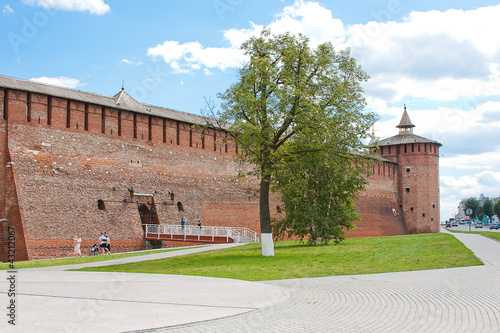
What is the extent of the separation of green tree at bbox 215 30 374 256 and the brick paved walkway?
700 centimetres

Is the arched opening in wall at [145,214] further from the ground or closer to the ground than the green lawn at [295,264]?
further from the ground

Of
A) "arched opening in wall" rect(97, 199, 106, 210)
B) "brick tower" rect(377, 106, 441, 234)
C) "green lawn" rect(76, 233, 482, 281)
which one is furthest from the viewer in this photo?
"brick tower" rect(377, 106, 441, 234)

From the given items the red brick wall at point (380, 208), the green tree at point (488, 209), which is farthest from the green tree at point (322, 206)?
the green tree at point (488, 209)

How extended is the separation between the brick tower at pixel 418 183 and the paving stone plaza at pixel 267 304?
126ft

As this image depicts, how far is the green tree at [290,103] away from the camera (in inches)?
607

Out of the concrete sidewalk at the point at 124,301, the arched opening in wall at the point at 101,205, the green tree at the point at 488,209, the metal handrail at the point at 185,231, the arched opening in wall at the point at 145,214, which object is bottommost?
the green tree at the point at 488,209

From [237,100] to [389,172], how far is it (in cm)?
3323

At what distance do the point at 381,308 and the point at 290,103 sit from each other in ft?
33.5

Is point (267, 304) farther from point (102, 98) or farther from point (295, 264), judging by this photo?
point (102, 98)

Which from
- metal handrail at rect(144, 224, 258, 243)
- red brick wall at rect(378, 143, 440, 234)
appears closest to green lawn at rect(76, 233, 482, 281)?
metal handrail at rect(144, 224, 258, 243)

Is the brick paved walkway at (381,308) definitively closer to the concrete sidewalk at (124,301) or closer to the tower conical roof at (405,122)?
the concrete sidewalk at (124,301)

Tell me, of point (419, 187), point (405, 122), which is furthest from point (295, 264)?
point (405, 122)

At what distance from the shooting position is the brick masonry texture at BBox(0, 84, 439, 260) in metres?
19.9

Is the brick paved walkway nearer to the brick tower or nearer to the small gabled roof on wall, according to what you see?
the small gabled roof on wall
